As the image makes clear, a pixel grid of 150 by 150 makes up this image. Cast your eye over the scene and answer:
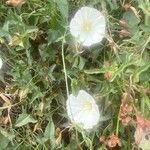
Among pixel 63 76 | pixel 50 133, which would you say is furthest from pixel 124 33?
pixel 50 133

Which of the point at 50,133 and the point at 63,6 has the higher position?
the point at 63,6

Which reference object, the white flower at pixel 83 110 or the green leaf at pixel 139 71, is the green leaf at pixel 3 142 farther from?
the green leaf at pixel 139 71

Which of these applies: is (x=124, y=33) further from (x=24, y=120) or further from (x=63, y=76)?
(x=24, y=120)

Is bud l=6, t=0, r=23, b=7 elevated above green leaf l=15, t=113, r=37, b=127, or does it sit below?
above

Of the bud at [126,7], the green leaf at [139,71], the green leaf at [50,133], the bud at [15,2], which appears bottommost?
the green leaf at [50,133]

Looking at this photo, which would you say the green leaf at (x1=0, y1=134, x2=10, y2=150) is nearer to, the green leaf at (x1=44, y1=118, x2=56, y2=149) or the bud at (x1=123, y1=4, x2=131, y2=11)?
the green leaf at (x1=44, y1=118, x2=56, y2=149)

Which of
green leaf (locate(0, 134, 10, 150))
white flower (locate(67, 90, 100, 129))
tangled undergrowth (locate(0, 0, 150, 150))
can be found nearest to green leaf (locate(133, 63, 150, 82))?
tangled undergrowth (locate(0, 0, 150, 150))

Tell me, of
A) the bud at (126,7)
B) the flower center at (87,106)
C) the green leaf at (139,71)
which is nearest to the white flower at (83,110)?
the flower center at (87,106)
